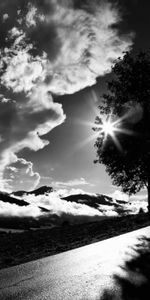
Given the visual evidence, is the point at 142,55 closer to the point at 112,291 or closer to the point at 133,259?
the point at 133,259

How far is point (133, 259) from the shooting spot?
28.7 ft

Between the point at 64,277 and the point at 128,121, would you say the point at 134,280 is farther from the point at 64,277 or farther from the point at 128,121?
the point at 128,121

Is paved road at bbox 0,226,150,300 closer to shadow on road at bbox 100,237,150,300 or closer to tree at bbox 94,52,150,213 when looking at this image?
shadow on road at bbox 100,237,150,300

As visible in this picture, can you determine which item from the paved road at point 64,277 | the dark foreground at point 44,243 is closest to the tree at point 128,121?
the dark foreground at point 44,243

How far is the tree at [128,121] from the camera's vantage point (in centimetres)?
2675

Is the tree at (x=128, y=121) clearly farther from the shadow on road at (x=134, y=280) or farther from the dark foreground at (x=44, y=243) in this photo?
the shadow on road at (x=134, y=280)

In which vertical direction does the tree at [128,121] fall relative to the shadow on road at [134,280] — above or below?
above

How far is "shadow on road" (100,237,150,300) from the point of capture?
528cm

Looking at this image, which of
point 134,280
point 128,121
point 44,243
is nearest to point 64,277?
point 134,280

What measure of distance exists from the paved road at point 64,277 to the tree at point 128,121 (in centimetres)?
1728

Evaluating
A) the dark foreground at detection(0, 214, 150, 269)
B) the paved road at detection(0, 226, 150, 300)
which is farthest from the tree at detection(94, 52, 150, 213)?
the paved road at detection(0, 226, 150, 300)

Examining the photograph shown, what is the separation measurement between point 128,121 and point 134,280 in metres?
22.1

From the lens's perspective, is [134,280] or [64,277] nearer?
[134,280]

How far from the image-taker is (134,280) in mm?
6391
